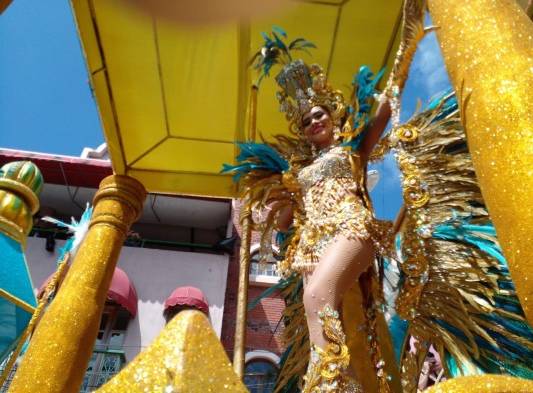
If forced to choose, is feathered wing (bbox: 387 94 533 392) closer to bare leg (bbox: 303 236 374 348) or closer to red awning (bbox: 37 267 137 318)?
bare leg (bbox: 303 236 374 348)

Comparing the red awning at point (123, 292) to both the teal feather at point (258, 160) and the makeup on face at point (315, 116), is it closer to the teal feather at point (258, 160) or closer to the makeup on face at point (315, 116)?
the teal feather at point (258, 160)

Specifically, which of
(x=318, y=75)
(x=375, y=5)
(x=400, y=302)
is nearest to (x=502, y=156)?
(x=400, y=302)

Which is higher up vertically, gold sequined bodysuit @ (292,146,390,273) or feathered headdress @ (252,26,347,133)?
feathered headdress @ (252,26,347,133)

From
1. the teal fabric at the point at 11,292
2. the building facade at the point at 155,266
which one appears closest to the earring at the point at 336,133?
the teal fabric at the point at 11,292

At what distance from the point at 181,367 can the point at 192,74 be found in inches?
136

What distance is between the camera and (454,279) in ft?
7.93

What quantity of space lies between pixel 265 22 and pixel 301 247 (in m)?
2.20

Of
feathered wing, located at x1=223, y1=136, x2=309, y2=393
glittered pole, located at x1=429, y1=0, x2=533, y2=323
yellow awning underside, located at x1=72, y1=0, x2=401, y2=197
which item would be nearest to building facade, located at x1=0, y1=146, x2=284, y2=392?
yellow awning underside, located at x1=72, y1=0, x2=401, y2=197

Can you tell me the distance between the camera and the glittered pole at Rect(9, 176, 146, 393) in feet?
8.91

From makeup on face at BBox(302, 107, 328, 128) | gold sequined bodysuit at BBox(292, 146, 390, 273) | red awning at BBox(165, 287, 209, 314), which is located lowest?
gold sequined bodysuit at BBox(292, 146, 390, 273)

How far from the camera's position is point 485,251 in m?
2.41

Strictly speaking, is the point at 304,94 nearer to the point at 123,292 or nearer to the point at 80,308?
the point at 80,308

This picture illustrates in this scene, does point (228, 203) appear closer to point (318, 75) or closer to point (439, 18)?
point (318, 75)

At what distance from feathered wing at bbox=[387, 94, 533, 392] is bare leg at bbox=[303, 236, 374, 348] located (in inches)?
11.5
